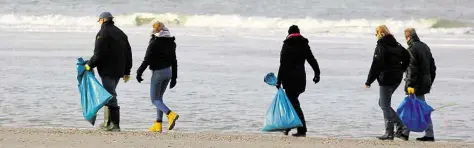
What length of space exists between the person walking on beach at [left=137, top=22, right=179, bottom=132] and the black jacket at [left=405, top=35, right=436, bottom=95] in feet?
7.86

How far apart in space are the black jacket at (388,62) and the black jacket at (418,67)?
0.63 feet

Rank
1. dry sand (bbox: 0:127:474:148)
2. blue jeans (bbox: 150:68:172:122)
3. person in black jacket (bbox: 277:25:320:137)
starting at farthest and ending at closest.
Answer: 1. blue jeans (bbox: 150:68:172:122)
2. person in black jacket (bbox: 277:25:320:137)
3. dry sand (bbox: 0:127:474:148)

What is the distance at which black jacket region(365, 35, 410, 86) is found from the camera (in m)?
10.2

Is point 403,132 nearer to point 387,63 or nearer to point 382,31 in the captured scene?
point 387,63

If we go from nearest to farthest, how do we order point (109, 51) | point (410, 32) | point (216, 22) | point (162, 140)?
1. point (162, 140)
2. point (109, 51)
3. point (410, 32)
4. point (216, 22)

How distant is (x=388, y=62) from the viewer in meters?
10.2

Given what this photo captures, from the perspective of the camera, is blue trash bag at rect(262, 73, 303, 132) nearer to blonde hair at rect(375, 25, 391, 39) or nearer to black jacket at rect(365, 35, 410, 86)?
black jacket at rect(365, 35, 410, 86)

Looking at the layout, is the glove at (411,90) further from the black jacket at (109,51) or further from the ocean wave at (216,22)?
the ocean wave at (216,22)

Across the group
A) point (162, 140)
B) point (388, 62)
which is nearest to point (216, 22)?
point (388, 62)

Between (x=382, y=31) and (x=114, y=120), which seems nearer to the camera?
(x=382, y=31)

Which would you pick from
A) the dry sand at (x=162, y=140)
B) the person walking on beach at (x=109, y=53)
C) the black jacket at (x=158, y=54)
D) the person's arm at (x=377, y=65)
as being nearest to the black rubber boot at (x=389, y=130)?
the dry sand at (x=162, y=140)

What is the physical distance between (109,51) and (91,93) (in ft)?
1.63

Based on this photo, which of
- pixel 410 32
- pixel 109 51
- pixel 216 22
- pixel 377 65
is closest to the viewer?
pixel 377 65

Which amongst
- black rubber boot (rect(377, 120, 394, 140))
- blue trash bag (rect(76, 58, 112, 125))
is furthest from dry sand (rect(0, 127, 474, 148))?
blue trash bag (rect(76, 58, 112, 125))
